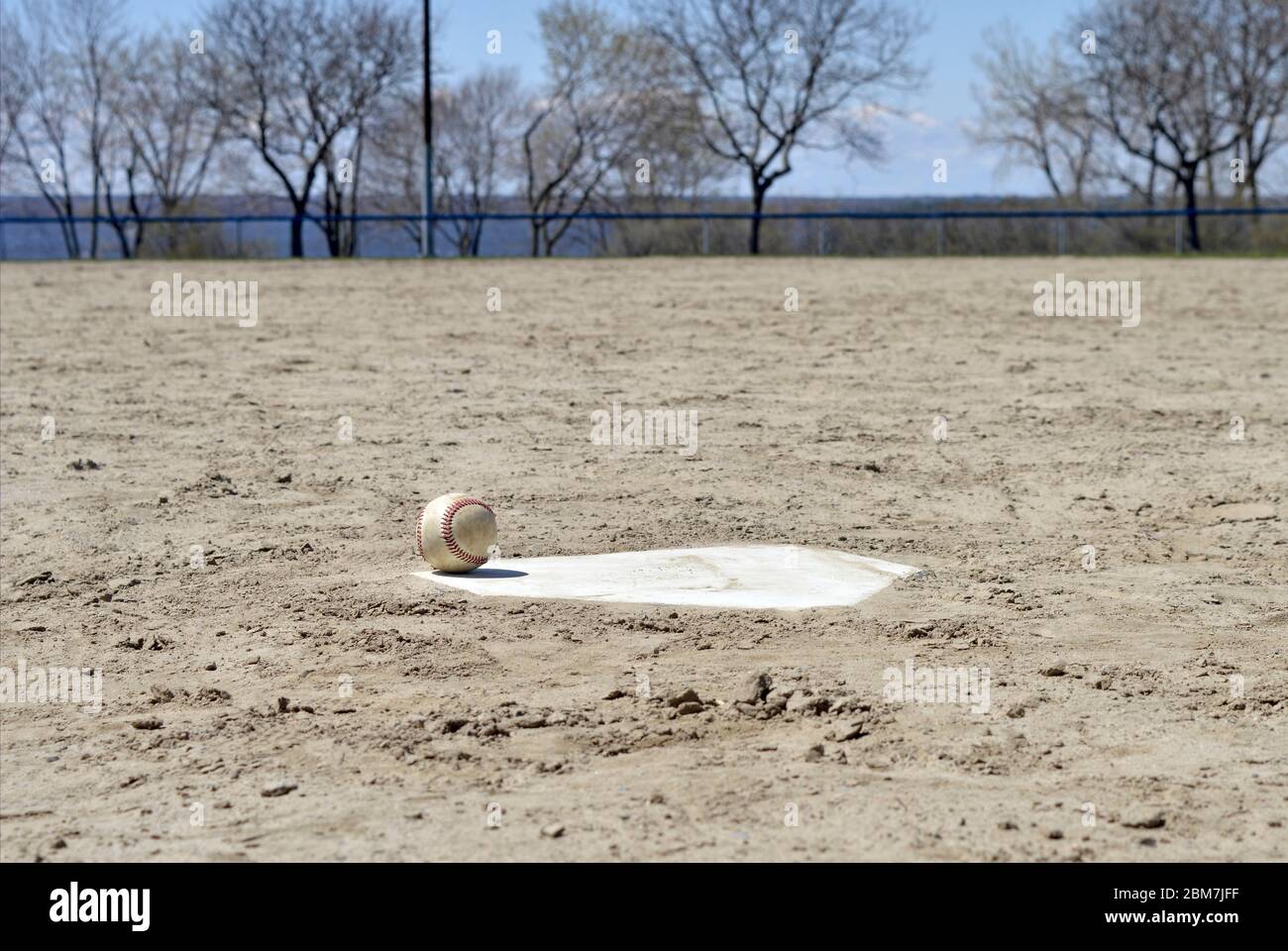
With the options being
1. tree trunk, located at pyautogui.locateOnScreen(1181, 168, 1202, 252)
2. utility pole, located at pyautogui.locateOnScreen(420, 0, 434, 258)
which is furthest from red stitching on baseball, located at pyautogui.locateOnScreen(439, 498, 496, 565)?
tree trunk, located at pyautogui.locateOnScreen(1181, 168, 1202, 252)

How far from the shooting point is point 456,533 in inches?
274

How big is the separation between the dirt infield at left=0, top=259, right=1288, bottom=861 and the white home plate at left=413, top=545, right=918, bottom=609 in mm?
177

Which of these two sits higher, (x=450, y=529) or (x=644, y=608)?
(x=450, y=529)

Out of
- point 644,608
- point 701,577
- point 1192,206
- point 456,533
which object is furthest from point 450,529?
point 1192,206

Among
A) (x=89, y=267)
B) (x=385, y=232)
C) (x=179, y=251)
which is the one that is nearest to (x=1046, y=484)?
(x=89, y=267)

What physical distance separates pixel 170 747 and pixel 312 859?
128cm

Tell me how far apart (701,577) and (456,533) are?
123cm

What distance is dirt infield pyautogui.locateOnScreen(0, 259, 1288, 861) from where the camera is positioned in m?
4.43

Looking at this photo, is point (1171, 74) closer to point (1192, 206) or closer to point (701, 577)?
point (1192, 206)

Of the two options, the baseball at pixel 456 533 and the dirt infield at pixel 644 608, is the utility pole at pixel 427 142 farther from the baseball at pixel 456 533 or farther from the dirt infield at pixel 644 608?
the baseball at pixel 456 533

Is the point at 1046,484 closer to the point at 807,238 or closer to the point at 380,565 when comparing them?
the point at 380,565

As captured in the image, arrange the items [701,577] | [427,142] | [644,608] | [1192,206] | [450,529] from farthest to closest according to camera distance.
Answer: [1192,206] < [427,142] < [701,577] < [450,529] < [644,608]

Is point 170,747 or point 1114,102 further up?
point 1114,102
